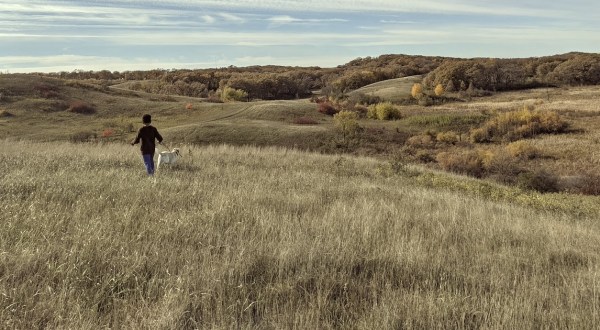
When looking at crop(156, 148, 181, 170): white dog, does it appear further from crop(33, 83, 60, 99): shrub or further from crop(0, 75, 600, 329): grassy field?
crop(33, 83, 60, 99): shrub

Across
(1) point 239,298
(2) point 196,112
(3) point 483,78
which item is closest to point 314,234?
(1) point 239,298

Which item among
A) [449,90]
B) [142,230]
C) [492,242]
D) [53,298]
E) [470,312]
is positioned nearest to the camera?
[53,298]

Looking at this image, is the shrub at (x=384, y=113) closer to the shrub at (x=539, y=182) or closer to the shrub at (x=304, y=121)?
the shrub at (x=304, y=121)

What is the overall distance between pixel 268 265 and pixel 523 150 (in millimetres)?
38605

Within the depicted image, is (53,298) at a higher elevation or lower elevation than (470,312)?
higher

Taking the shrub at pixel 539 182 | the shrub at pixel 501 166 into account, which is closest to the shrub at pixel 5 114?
the shrub at pixel 501 166

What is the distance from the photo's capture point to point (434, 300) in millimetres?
3955

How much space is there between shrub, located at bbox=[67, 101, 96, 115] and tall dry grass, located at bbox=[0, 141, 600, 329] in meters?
39.8

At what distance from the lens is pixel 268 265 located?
4.64 meters

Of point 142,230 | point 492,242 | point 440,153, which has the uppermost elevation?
point 142,230

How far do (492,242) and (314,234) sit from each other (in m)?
2.52

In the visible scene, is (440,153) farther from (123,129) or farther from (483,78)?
(483,78)

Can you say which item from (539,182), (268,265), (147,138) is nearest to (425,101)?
(539,182)

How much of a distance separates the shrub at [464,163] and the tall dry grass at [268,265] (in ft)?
83.5
